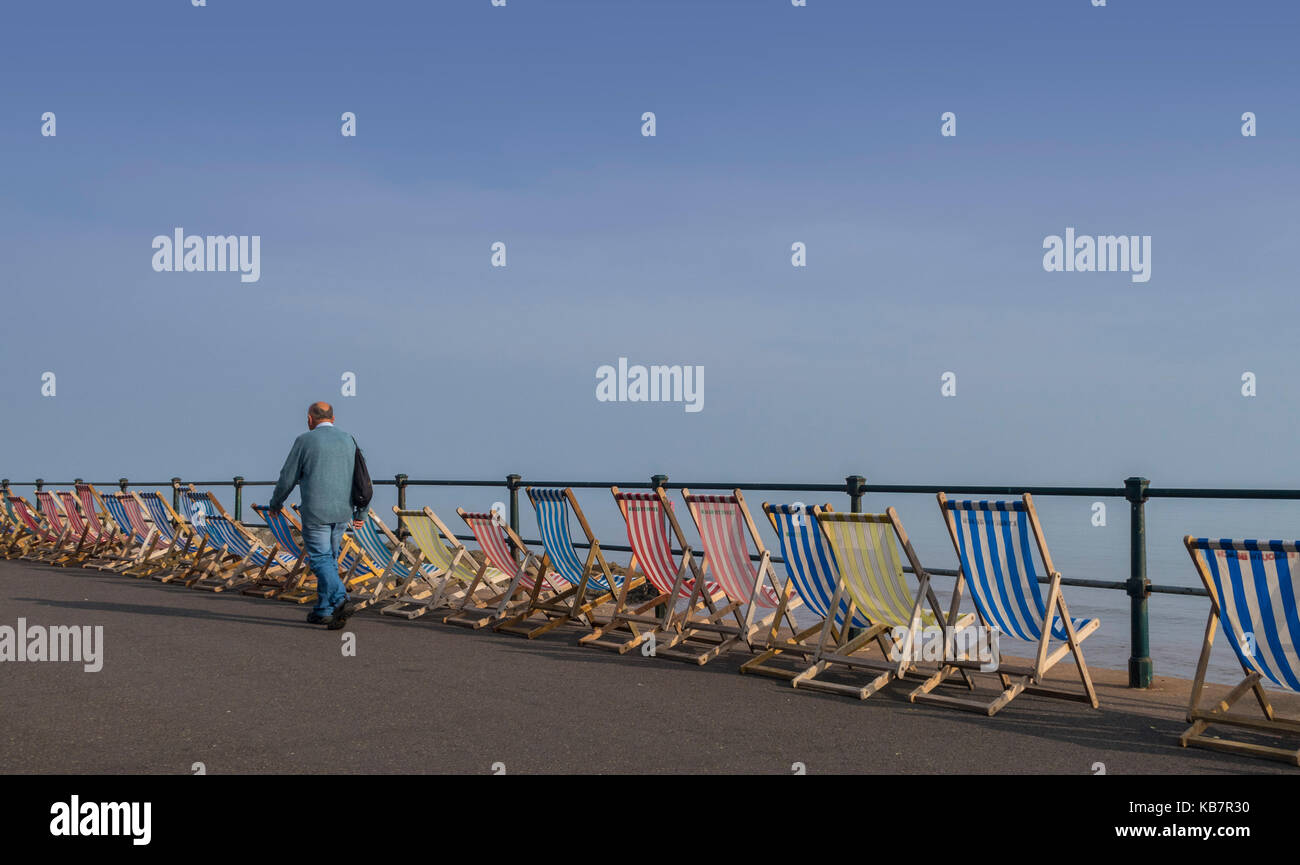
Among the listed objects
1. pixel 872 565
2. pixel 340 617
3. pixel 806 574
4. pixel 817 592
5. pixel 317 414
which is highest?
pixel 317 414

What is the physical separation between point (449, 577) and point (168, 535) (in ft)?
22.4

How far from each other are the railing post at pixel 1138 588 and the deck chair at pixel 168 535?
10939 millimetres

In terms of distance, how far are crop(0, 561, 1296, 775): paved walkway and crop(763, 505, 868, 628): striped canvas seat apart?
0.63 metres

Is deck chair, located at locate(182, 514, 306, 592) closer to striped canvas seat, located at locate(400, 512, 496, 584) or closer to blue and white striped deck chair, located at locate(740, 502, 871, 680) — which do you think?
striped canvas seat, located at locate(400, 512, 496, 584)

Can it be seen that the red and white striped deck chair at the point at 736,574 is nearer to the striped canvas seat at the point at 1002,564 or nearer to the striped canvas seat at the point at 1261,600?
the striped canvas seat at the point at 1002,564

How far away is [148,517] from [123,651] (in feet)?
26.6

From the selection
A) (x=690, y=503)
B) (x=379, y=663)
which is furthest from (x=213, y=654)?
(x=690, y=503)

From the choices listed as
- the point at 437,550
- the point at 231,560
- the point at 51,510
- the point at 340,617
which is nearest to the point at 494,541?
the point at 437,550

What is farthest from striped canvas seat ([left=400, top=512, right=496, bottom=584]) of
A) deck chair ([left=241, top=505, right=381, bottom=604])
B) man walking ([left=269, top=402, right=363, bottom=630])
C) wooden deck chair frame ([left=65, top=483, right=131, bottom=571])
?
wooden deck chair frame ([left=65, top=483, right=131, bottom=571])

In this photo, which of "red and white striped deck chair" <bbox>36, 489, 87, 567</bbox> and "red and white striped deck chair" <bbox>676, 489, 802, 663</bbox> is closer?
"red and white striped deck chair" <bbox>676, 489, 802, 663</bbox>

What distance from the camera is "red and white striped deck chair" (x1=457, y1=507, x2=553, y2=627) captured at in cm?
963

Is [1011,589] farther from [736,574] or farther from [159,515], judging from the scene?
[159,515]

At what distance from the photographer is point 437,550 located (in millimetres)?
10375

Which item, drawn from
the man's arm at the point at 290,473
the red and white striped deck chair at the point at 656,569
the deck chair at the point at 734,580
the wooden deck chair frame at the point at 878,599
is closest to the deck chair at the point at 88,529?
the man's arm at the point at 290,473
